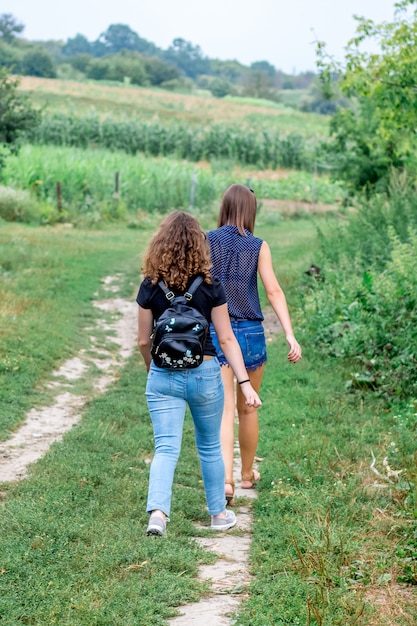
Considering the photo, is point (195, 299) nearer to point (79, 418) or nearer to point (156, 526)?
point (156, 526)

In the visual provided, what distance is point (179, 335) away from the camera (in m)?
4.71

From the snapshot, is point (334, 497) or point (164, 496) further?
point (334, 497)

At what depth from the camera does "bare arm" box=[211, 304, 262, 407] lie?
499cm

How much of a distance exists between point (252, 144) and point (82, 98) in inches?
1076

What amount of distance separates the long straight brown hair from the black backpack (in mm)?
1131

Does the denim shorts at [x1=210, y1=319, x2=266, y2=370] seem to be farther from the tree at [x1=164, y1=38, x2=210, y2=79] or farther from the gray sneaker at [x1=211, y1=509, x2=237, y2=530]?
the tree at [x1=164, y1=38, x2=210, y2=79]

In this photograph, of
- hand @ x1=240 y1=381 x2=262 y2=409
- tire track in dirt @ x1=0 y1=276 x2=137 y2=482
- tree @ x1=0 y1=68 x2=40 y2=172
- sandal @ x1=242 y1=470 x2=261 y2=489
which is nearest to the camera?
hand @ x1=240 y1=381 x2=262 y2=409

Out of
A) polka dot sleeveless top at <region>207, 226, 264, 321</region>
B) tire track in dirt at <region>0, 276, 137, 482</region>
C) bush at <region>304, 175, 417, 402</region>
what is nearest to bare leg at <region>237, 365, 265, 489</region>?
polka dot sleeveless top at <region>207, 226, 264, 321</region>

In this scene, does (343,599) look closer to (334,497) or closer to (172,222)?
(334,497)

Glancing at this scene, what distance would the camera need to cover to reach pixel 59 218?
2439 centimetres

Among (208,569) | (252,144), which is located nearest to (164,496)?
(208,569)

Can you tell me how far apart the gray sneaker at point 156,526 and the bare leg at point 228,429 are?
1.01m

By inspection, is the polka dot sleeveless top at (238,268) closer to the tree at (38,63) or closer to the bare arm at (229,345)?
the bare arm at (229,345)

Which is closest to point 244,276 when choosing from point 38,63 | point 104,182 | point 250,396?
point 250,396
